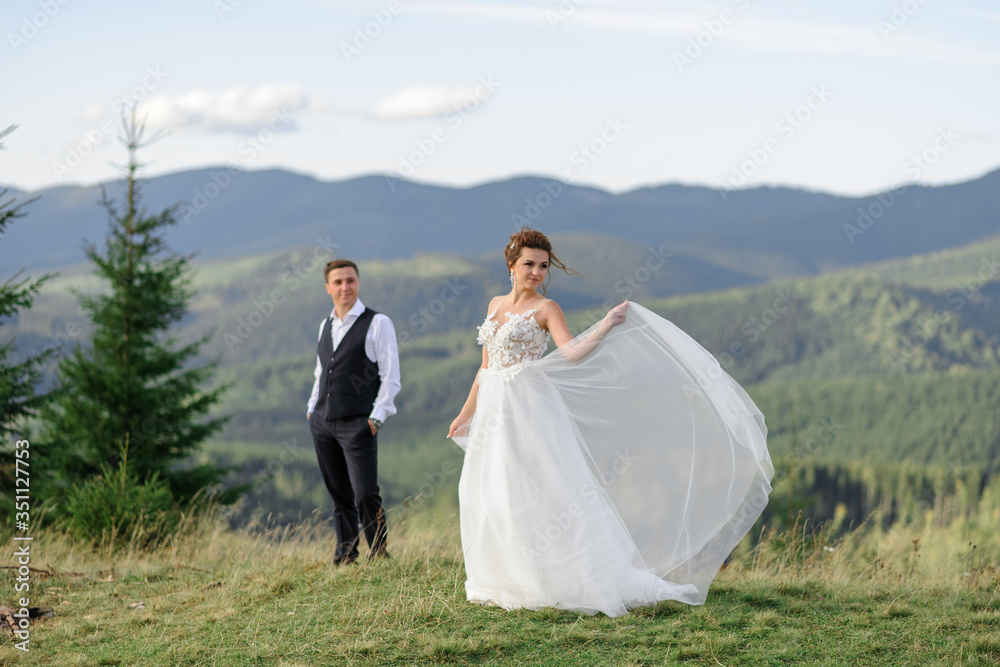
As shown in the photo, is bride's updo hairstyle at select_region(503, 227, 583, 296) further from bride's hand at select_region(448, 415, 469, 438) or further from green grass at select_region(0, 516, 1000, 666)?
green grass at select_region(0, 516, 1000, 666)

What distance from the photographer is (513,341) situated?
18.4ft

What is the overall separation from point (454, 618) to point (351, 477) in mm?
1861

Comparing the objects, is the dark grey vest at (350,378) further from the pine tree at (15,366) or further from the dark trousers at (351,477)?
the pine tree at (15,366)

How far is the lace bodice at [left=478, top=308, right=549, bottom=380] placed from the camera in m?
5.59

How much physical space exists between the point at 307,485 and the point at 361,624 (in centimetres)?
10504

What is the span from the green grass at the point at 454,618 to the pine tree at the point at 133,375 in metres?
7.32

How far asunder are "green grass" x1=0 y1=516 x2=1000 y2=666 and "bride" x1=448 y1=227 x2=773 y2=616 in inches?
9.0

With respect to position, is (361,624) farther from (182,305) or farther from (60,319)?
(60,319)

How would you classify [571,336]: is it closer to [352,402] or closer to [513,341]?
[513,341]

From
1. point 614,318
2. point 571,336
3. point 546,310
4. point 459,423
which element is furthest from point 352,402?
point 614,318

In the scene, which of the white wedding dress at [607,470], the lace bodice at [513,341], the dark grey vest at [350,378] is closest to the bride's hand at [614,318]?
the white wedding dress at [607,470]

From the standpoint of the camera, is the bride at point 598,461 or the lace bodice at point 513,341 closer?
the bride at point 598,461

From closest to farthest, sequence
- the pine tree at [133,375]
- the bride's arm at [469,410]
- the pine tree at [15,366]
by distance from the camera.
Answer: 1. the bride's arm at [469,410]
2. the pine tree at [15,366]
3. the pine tree at [133,375]

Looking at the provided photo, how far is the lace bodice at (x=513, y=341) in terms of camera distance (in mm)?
5590
